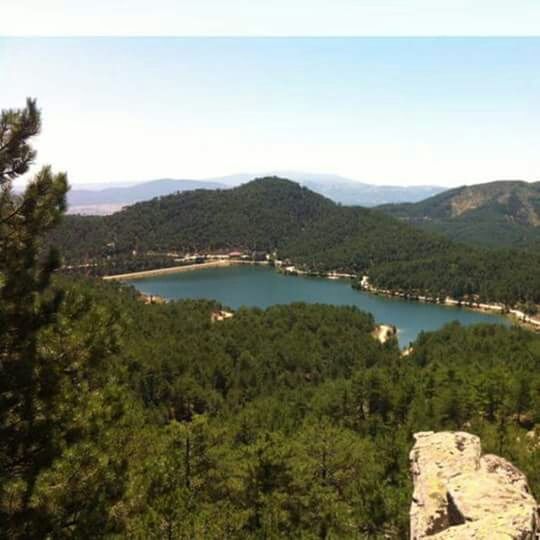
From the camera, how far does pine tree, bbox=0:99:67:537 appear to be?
6566 mm

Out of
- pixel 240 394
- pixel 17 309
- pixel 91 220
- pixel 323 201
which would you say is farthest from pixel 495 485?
pixel 323 201

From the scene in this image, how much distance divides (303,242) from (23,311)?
498 feet

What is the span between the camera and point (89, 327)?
7.53 m

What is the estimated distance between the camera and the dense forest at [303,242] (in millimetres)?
103875

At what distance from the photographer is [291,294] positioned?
334 ft

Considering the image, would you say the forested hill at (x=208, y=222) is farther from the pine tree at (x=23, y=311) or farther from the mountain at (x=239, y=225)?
the pine tree at (x=23, y=311)

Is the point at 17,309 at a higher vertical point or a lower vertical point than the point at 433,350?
higher

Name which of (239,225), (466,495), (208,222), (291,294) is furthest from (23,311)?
(208,222)

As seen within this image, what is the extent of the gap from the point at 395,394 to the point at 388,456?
1109cm

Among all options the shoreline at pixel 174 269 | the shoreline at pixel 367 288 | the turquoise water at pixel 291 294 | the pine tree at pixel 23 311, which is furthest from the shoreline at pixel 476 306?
the pine tree at pixel 23 311

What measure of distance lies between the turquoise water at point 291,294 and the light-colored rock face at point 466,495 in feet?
190

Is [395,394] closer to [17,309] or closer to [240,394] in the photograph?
[240,394]

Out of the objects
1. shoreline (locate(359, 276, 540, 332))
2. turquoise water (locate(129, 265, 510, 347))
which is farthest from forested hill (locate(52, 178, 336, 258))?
shoreline (locate(359, 276, 540, 332))

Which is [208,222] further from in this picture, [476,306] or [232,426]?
[232,426]
